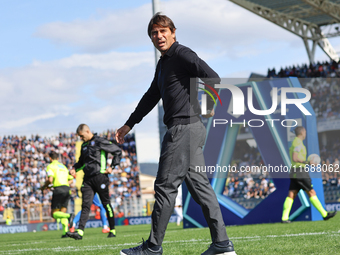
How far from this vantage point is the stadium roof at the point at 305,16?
33219mm

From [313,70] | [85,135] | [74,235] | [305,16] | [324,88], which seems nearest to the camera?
[74,235]

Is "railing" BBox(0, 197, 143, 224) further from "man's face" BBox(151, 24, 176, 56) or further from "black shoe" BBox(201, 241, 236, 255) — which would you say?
"man's face" BBox(151, 24, 176, 56)

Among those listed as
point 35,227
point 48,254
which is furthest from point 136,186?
point 48,254

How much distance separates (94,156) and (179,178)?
552 centimetres

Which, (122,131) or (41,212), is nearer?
(122,131)

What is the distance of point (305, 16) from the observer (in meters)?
36.8

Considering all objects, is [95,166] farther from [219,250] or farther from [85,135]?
[219,250]

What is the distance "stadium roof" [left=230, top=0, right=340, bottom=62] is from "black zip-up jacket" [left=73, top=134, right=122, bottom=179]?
24.7 m

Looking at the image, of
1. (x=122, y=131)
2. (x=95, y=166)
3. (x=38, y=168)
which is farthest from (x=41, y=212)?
(x=122, y=131)

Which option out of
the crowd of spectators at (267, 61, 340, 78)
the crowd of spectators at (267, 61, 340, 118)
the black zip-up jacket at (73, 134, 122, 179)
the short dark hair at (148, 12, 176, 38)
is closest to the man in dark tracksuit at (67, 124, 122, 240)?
the black zip-up jacket at (73, 134, 122, 179)

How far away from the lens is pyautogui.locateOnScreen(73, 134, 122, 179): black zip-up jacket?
918cm

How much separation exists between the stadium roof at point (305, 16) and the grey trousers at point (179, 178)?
29.4 m

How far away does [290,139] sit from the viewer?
34.3 feet

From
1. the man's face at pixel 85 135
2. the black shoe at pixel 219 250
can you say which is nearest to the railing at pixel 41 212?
the man's face at pixel 85 135
